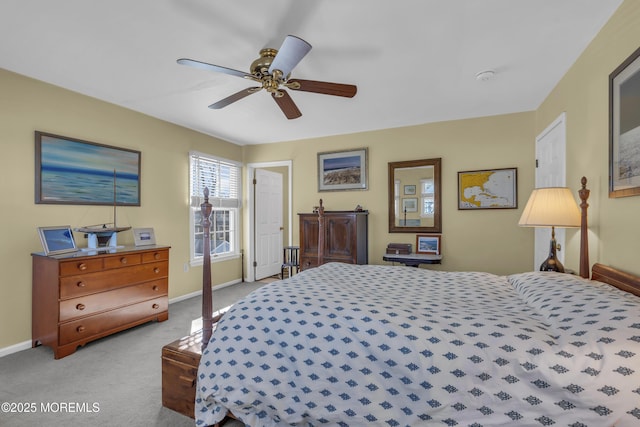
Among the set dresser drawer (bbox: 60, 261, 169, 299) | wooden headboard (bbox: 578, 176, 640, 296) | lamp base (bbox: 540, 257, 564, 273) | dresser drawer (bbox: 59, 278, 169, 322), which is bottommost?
dresser drawer (bbox: 59, 278, 169, 322)

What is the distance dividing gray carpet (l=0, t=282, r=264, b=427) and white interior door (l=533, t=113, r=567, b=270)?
10.8ft

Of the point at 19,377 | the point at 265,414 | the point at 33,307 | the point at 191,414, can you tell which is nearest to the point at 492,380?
the point at 265,414

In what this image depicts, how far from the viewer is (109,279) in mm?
2885

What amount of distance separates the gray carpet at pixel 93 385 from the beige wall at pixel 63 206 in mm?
587

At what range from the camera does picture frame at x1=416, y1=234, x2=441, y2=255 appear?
3996 mm

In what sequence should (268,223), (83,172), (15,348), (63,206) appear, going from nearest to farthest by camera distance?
1. (15,348)
2. (63,206)
3. (83,172)
4. (268,223)

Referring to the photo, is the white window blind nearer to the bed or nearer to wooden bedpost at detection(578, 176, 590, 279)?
the bed

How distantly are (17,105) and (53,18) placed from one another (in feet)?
4.22

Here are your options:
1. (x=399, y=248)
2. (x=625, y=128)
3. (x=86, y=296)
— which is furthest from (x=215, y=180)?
(x=625, y=128)

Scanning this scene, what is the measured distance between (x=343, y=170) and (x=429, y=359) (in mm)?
3683

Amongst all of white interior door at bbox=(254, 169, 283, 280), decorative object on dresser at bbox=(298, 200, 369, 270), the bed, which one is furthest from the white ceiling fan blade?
white interior door at bbox=(254, 169, 283, 280)

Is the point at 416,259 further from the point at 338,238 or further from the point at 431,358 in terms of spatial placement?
the point at 431,358

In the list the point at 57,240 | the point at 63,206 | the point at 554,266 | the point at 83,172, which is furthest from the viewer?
the point at 83,172

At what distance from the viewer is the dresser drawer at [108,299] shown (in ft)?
8.47
